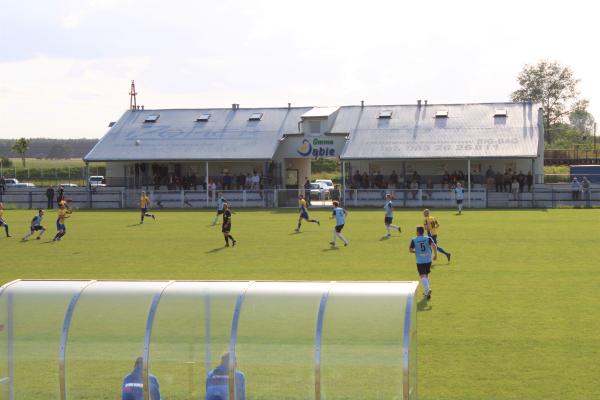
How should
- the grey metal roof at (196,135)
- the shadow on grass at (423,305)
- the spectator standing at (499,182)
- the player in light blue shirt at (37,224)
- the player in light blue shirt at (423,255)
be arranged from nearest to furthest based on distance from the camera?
the shadow on grass at (423,305)
the player in light blue shirt at (423,255)
the player in light blue shirt at (37,224)
the spectator standing at (499,182)
the grey metal roof at (196,135)

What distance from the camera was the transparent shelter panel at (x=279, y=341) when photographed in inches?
395

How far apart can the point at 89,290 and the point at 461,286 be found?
42.6 ft

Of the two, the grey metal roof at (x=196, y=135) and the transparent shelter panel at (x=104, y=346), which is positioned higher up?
the grey metal roof at (x=196, y=135)

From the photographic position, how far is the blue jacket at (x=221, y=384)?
33.7 ft

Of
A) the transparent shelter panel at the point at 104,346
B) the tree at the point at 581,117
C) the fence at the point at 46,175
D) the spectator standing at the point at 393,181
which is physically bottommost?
the transparent shelter panel at the point at 104,346

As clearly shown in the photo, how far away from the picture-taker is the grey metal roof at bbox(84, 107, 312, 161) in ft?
199

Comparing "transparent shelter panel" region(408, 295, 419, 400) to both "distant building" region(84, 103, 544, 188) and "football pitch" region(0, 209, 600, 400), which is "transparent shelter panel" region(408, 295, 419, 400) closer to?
"football pitch" region(0, 209, 600, 400)

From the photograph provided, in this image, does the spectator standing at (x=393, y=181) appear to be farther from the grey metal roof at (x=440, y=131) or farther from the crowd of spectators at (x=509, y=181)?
the crowd of spectators at (x=509, y=181)

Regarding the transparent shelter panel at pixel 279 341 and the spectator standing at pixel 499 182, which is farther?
the spectator standing at pixel 499 182

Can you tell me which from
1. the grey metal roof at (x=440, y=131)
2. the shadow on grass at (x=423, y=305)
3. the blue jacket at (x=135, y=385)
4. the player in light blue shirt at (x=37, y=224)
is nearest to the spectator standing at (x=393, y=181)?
the grey metal roof at (x=440, y=131)

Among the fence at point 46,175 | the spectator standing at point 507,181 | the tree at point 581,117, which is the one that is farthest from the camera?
the tree at point 581,117

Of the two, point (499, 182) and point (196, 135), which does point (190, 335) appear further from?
point (196, 135)

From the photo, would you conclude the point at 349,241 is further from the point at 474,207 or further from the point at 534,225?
the point at 474,207

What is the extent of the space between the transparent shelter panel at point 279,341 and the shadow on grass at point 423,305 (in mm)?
8918
